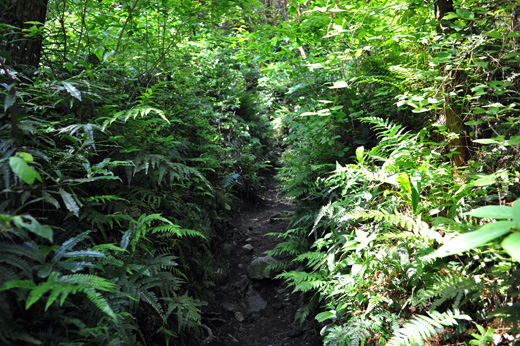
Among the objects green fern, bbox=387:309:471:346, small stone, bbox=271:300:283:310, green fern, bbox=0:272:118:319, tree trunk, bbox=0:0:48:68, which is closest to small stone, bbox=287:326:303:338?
small stone, bbox=271:300:283:310

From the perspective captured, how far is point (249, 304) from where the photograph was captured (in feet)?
13.2

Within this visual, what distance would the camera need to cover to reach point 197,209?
397 centimetres

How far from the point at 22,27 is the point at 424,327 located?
4.36 metres

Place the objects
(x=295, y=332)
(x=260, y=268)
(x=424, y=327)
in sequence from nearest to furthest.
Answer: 1. (x=424, y=327)
2. (x=295, y=332)
3. (x=260, y=268)

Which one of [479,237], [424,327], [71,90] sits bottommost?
[424,327]

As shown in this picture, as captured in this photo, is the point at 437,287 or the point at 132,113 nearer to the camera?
the point at 437,287

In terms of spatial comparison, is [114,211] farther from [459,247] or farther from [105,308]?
[459,247]

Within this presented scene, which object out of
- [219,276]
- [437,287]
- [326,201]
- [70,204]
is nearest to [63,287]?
[70,204]

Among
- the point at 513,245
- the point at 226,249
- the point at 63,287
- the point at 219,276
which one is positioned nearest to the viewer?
the point at 513,245

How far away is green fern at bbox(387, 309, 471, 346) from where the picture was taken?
1928mm

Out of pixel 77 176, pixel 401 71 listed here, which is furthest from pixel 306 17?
pixel 77 176

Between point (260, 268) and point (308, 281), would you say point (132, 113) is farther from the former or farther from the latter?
point (260, 268)

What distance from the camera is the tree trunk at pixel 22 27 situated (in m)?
2.81

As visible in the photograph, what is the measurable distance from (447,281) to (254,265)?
→ 2.90 metres
